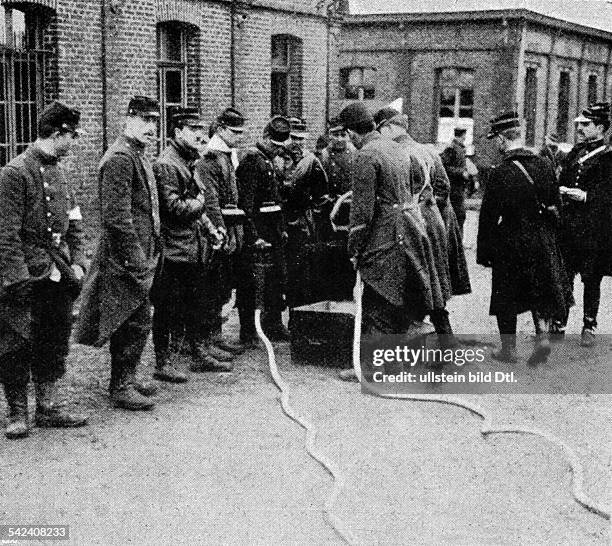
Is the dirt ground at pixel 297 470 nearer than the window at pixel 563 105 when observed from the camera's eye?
Yes

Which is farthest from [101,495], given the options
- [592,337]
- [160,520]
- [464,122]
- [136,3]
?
[464,122]

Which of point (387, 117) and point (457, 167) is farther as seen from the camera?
point (457, 167)

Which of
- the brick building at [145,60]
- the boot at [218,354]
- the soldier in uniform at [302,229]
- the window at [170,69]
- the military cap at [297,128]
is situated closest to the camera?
the boot at [218,354]

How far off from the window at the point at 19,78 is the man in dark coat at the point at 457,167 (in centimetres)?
611

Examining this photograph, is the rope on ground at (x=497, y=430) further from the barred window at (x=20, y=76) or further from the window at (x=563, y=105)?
the window at (x=563, y=105)

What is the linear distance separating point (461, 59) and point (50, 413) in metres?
23.3

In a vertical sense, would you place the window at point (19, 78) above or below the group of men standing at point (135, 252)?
above

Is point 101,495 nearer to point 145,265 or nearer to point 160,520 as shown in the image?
point 160,520

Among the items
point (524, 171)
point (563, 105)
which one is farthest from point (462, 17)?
point (524, 171)

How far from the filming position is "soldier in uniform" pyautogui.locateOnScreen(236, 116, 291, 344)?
894cm

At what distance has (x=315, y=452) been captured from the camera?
617cm

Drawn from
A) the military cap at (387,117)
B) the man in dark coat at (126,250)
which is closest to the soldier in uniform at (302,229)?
the military cap at (387,117)

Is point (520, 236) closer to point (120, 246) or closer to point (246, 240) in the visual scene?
point (246, 240)

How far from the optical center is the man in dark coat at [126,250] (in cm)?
687
